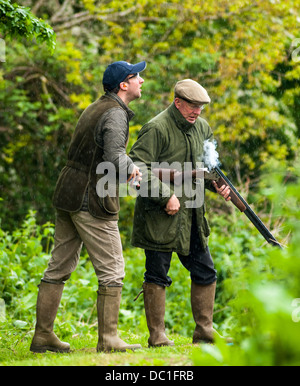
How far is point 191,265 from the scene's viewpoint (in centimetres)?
503

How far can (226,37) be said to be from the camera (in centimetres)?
1284

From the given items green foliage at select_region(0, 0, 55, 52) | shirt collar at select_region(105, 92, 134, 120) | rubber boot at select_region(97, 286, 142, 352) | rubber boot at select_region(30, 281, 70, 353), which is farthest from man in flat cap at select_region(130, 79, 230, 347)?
green foliage at select_region(0, 0, 55, 52)

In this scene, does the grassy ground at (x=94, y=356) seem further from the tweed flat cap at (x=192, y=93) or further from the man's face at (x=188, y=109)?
the tweed flat cap at (x=192, y=93)

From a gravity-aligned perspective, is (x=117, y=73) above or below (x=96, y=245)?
above

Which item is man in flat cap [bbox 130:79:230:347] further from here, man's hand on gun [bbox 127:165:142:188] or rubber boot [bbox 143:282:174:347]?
man's hand on gun [bbox 127:165:142:188]

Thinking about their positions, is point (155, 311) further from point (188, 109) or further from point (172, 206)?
point (188, 109)

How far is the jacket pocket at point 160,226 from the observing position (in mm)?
4805

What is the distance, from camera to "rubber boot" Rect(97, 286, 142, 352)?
15.0ft

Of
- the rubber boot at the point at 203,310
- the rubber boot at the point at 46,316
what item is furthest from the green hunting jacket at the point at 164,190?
the rubber boot at the point at 46,316

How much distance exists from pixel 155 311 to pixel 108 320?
0.46 m

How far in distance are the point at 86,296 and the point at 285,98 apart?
876 centimetres

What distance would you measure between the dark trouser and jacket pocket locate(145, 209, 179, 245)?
0.12 metres

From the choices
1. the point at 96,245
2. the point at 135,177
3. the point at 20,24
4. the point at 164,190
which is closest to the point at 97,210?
the point at 96,245

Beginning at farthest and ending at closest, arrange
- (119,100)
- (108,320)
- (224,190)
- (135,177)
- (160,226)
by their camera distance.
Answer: (224,190) < (160,226) < (119,100) < (108,320) < (135,177)
